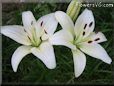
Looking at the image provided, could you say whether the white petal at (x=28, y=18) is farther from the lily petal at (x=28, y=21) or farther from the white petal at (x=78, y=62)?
the white petal at (x=78, y=62)

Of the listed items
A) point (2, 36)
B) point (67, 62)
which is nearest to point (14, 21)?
point (2, 36)

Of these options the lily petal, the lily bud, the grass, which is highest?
the lily bud

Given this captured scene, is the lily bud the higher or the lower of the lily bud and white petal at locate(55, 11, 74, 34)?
the higher

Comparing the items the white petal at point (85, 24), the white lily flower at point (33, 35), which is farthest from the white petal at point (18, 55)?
the white petal at point (85, 24)

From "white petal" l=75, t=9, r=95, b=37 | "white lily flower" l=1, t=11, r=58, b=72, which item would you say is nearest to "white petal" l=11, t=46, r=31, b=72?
"white lily flower" l=1, t=11, r=58, b=72

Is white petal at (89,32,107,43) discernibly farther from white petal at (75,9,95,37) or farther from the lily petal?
the lily petal
